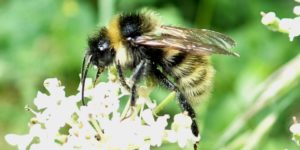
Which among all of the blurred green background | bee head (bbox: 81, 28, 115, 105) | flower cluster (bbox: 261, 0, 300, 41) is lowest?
flower cluster (bbox: 261, 0, 300, 41)

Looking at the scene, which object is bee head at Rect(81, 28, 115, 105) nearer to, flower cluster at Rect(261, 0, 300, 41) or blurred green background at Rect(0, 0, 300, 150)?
flower cluster at Rect(261, 0, 300, 41)

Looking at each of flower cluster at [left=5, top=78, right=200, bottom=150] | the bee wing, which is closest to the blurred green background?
the bee wing

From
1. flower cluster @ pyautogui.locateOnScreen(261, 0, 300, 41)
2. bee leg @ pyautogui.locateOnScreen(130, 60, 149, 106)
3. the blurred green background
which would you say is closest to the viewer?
flower cluster @ pyautogui.locateOnScreen(261, 0, 300, 41)

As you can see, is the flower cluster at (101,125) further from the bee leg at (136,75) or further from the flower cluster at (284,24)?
the flower cluster at (284,24)

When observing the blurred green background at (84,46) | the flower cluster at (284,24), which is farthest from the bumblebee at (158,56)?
the blurred green background at (84,46)

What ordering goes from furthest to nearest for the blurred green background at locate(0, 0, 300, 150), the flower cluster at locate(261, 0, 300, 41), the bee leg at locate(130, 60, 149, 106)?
the blurred green background at locate(0, 0, 300, 150) < the bee leg at locate(130, 60, 149, 106) < the flower cluster at locate(261, 0, 300, 41)

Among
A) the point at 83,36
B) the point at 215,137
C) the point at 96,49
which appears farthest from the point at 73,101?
the point at 83,36

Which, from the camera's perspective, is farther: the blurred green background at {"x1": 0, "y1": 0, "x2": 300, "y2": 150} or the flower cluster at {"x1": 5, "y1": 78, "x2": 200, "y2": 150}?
the blurred green background at {"x1": 0, "y1": 0, "x2": 300, "y2": 150}

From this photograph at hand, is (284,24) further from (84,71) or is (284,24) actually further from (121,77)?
(84,71)

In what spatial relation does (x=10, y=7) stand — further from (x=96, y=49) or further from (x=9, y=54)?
(x=96, y=49)
